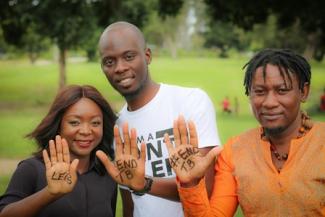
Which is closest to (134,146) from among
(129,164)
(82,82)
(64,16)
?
(129,164)

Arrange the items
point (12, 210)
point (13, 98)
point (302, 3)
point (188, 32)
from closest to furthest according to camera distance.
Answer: point (12, 210)
point (302, 3)
point (13, 98)
point (188, 32)

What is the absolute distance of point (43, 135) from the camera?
333cm

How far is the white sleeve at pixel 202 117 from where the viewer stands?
3.22 metres

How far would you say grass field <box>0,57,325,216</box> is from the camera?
16156mm

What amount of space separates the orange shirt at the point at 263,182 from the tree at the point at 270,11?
15706 mm

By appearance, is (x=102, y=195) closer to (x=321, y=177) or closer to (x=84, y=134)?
(x=84, y=134)

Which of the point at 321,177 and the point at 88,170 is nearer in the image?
the point at 321,177

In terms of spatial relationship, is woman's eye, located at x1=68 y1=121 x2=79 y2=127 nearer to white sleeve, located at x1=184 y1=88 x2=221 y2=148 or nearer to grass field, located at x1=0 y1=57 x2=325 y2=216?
white sleeve, located at x1=184 y1=88 x2=221 y2=148

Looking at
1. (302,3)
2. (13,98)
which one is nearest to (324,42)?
(302,3)

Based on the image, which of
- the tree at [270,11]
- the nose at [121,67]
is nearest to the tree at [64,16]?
the tree at [270,11]

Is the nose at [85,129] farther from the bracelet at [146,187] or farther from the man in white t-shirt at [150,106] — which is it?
the bracelet at [146,187]

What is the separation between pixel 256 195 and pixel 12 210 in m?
1.34

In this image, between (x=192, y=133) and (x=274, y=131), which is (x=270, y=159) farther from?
(x=192, y=133)

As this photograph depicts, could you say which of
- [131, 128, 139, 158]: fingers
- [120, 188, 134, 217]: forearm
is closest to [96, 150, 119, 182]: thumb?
[131, 128, 139, 158]: fingers
